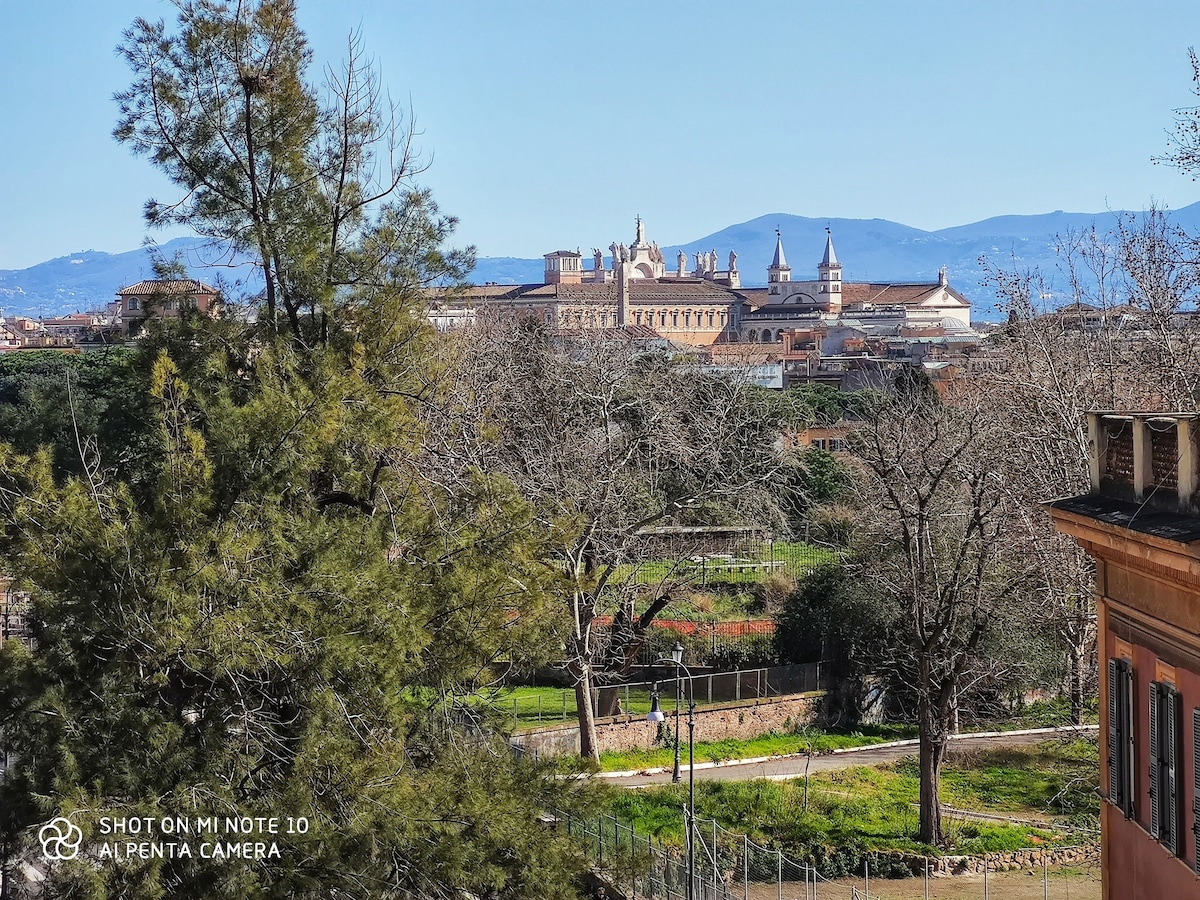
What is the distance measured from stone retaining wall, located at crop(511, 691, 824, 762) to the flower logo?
598 inches

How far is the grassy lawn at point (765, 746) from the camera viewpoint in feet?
84.2

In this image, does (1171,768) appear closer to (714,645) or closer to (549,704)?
(549,704)

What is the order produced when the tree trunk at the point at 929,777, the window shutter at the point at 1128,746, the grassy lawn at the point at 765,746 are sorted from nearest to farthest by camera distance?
the window shutter at the point at 1128,746 → the tree trunk at the point at 929,777 → the grassy lawn at the point at 765,746

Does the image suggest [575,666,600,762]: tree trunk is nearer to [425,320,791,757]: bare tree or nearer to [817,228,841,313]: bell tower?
[425,320,791,757]: bare tree

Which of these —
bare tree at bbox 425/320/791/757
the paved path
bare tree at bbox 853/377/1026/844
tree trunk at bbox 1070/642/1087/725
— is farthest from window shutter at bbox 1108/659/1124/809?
tree trunk at bbox 1070/642/1087/725

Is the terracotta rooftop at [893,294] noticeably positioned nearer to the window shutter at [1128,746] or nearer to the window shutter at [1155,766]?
the window shutter at [1128,746]

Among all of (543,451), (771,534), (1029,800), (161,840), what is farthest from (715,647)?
(161,840)

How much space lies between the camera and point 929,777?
20000 millimetres

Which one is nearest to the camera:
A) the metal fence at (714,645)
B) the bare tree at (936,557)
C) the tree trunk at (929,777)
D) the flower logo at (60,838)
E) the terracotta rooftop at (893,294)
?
the flower logo at (60,838)

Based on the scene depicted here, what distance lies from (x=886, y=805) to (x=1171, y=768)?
544 inches

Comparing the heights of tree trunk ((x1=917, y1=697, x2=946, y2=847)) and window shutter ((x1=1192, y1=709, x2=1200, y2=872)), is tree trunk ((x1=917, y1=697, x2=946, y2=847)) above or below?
below

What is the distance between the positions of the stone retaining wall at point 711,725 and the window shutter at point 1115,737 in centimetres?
1447

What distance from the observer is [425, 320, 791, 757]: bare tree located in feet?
80.5

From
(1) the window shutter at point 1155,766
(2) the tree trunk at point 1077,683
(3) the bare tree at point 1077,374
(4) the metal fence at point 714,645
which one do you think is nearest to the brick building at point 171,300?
(1) the window shutter at point 1155,766
